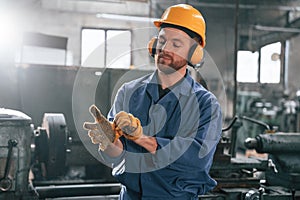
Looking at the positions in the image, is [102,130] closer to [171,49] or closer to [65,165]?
[171,49]

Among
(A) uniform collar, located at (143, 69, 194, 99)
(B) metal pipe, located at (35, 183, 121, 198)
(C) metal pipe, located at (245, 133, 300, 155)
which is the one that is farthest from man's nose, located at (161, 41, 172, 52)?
(B) metal pipe, located at (35, 183, 121, 198)

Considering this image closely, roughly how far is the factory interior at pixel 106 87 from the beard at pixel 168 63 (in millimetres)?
465

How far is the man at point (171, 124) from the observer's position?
1.30 metres

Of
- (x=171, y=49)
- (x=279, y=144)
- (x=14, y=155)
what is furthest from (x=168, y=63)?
(x=279, y=144)

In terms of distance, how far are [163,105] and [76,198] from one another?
1378 millimetres

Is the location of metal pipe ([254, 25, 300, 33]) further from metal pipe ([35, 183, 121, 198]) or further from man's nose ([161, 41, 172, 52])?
man's nose ([161, 41, 172, 52])

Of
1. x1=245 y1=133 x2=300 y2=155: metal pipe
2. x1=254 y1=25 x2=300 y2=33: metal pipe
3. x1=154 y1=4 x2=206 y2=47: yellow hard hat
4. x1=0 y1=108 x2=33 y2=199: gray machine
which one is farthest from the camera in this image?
x1=254 y1=25 x2=300 y2=33: metal pipe

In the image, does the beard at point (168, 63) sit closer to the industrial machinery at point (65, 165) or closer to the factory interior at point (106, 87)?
the factory interior at point (106, 87)

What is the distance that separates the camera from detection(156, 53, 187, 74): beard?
4.53 ft

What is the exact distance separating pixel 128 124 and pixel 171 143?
0.21 metres

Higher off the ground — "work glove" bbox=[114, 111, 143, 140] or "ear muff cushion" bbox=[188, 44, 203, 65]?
"ear muff cushion" bbox=[188, 44, 203, 65]

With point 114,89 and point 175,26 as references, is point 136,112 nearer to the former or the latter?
point 175,26

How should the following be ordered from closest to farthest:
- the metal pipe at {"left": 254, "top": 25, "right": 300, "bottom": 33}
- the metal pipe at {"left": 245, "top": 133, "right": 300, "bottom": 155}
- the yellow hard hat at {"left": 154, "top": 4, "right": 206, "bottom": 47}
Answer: the yellow hard hat at {"left": 154, "top": 4, "right": 206, "bottom": 47} → the metal pipe at {"left": 245, "top": 133, "right": 300, "bottom": 155} → the metal pipe at {"left": 254, "top": 25, "right": 300, "bottom": 33}

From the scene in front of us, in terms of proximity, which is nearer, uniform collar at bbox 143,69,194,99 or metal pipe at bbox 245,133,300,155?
uniform collar at bbox 143,69,194,99
